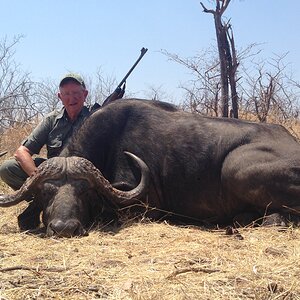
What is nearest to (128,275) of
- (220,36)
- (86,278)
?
(86,278)

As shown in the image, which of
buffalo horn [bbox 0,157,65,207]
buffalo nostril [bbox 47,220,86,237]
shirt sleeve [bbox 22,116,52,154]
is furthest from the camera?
shirt sleeve [bbox 22,116,52,154]

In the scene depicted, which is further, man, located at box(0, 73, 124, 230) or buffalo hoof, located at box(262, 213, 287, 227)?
man, located at box(0, 73, 124, 230)

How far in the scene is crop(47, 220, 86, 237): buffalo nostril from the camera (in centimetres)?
470

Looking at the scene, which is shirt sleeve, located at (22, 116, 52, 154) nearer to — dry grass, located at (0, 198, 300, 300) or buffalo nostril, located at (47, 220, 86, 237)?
dry grass, located at (0, 198, 300, 300)

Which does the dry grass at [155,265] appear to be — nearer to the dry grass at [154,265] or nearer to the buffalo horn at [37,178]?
the dry grass at [154,265]

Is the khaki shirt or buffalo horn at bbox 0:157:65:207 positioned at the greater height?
the khaki shirt

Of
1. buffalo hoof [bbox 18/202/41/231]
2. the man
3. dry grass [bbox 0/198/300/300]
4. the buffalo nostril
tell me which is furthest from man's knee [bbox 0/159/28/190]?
the buffalo nostril

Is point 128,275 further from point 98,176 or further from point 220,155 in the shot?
point 220,155

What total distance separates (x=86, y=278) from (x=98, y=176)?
79.4 inches

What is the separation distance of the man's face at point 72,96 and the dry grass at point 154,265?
1800 mm

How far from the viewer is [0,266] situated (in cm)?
375

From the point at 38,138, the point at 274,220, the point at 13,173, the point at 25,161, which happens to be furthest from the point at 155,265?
the point at 13,173

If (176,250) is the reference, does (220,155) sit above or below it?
above

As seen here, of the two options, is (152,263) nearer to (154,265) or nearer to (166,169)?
(154,265)
